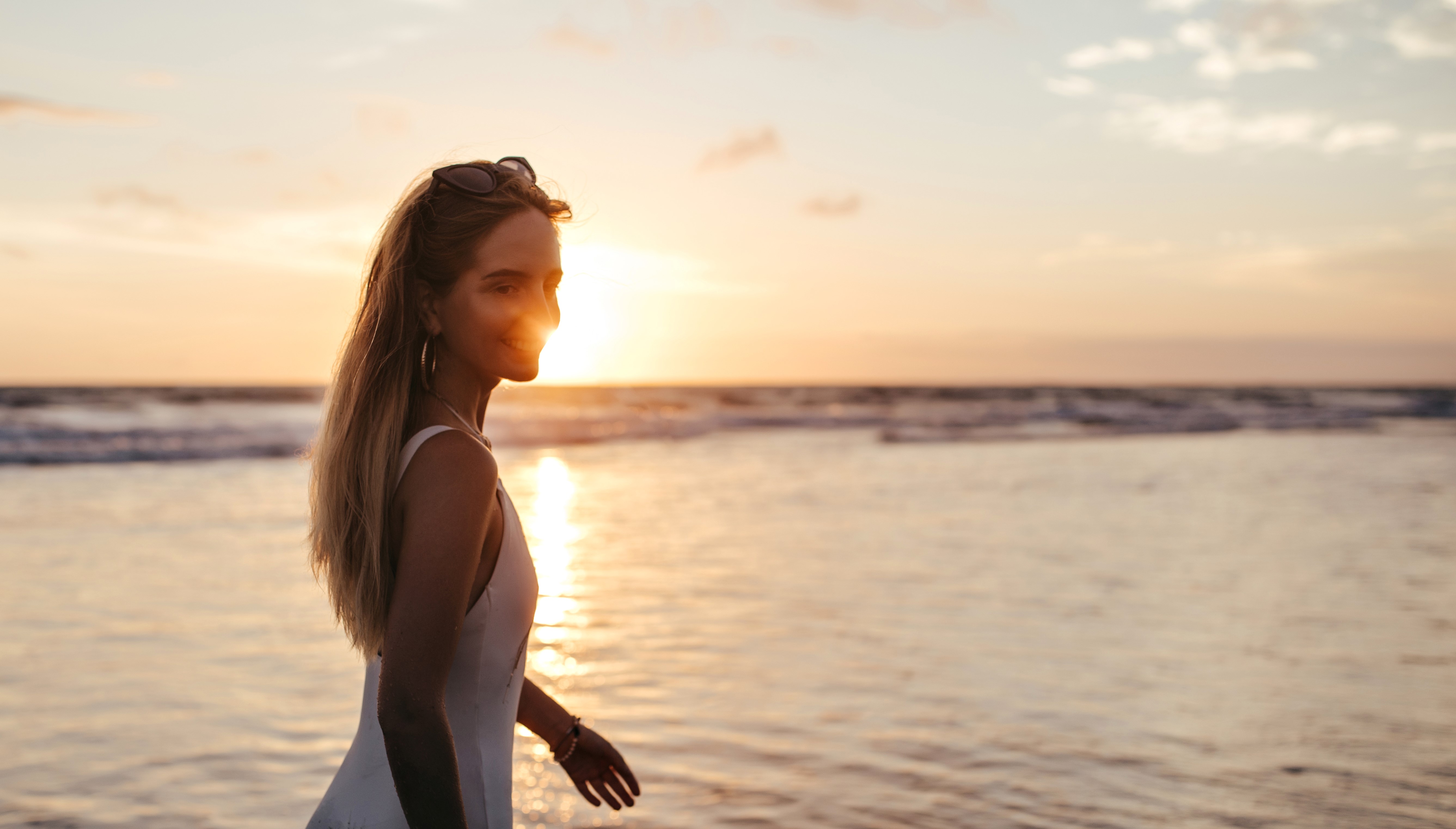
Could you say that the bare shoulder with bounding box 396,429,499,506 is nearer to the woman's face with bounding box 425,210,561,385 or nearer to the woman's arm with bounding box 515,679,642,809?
the woman's face with bounding box 425,210,561,385

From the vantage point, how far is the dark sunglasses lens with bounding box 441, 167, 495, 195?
1724mm

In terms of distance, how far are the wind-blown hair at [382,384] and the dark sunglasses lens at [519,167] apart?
3 centimetres

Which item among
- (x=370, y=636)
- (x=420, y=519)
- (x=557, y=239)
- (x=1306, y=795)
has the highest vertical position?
(x=557, y=239)

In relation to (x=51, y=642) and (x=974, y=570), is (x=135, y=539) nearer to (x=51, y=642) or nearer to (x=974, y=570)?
(x=51, y=642)

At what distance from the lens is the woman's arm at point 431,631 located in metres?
1.49

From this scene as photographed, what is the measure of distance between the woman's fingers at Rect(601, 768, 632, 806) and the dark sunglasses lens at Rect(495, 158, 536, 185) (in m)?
1.40

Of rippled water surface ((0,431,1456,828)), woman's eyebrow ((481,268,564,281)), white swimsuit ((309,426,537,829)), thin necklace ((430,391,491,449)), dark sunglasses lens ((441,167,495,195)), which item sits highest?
dark sunglasses lens ((441,167,495,195))

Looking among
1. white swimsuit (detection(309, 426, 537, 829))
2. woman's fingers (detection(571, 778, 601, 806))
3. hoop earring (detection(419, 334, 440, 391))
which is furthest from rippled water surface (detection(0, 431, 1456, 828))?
hoop earring (detection(419, 334, 440, 391))

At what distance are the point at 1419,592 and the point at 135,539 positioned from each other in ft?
37.0

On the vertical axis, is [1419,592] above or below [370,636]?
below

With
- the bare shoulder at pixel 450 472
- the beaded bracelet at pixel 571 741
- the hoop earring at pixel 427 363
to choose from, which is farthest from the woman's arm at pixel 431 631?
the beaded bracelet at pixel 571 741

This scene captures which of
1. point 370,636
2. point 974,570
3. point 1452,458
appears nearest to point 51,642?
point 370,636

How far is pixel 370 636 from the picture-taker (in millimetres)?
1700

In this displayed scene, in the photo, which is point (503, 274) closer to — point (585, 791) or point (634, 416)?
point (585, 791)
